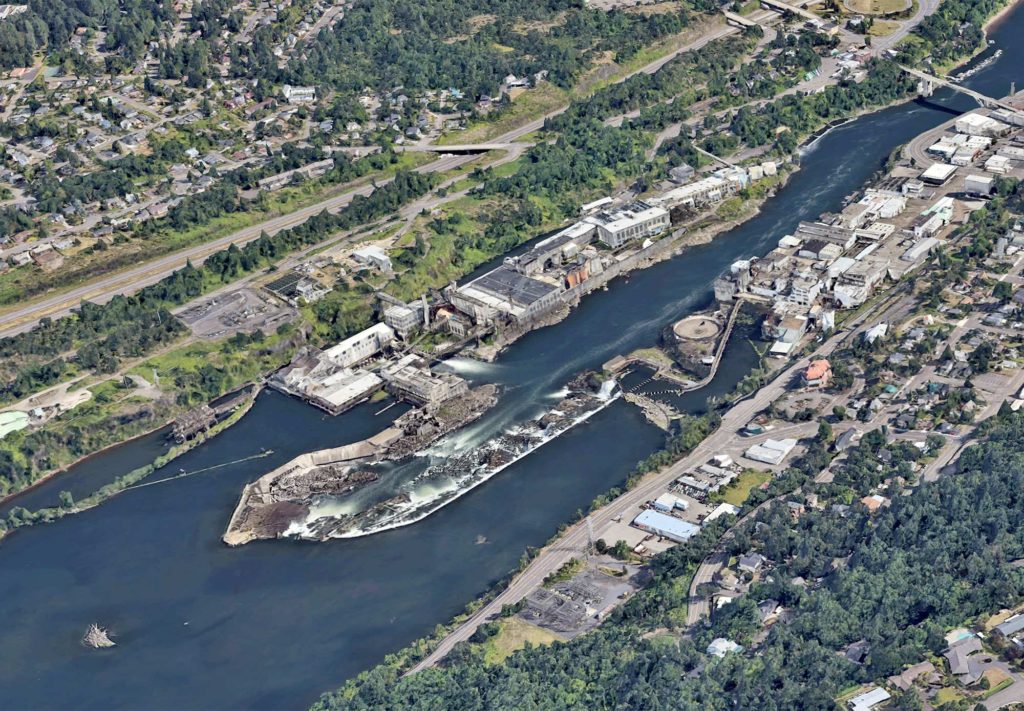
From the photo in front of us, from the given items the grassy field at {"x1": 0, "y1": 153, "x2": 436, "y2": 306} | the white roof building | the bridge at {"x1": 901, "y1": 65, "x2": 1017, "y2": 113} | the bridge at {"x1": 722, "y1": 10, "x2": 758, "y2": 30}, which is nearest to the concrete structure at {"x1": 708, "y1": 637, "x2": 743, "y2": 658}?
the white roof building

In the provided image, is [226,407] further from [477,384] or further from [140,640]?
[140,640]

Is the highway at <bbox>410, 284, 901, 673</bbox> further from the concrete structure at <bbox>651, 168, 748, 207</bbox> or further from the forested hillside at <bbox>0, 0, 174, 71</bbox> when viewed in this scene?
the forested hillside at <bbox>0, 0, 174, 71</bbox>

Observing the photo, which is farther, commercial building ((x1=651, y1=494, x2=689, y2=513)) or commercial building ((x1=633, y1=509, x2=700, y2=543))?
commercial building ((x1=651, y1=494, x2=689, y2=513))

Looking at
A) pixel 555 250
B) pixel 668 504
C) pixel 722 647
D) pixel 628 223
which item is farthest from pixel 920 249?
pixel 722 647

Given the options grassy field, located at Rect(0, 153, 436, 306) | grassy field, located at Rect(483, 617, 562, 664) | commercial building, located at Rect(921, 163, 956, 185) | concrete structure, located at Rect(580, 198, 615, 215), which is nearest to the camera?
grassy field, located at Rect(483, 617, 562, 664)

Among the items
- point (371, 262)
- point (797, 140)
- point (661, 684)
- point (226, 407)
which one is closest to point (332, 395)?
point (226, 407)
